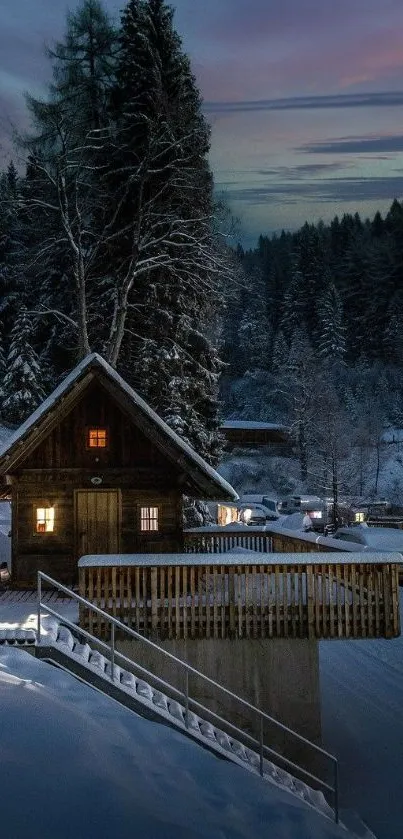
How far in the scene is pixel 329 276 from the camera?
85500 millimetres

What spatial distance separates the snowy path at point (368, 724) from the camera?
39.8 ft

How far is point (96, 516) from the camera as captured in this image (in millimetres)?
18281

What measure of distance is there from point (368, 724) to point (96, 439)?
9.27 metres

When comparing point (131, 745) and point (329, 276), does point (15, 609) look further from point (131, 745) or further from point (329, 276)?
point (329, 276)

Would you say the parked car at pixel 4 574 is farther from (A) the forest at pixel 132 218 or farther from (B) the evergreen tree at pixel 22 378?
(B) the evergreen tree at pixel 22 378

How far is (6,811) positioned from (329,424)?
44.8m

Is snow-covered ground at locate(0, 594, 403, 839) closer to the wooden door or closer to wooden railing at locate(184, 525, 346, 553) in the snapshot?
the wooden door

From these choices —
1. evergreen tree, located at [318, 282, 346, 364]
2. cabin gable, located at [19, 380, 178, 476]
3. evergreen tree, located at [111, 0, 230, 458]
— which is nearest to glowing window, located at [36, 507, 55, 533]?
cabin gable, located at [19, 380, 178, 476]

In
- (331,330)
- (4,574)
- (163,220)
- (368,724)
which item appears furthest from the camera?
(331,330)

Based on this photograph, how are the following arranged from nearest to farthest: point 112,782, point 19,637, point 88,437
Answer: point 112,782
point 19,637
point 88,437

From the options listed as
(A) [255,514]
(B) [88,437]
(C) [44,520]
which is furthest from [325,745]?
(A) [255,514]

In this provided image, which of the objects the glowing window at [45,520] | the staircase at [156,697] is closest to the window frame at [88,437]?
the glowing window at [45,520]

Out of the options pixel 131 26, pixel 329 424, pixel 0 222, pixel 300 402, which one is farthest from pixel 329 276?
pixel 131 26

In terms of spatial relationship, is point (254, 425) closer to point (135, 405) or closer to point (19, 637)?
point (135, 405)
